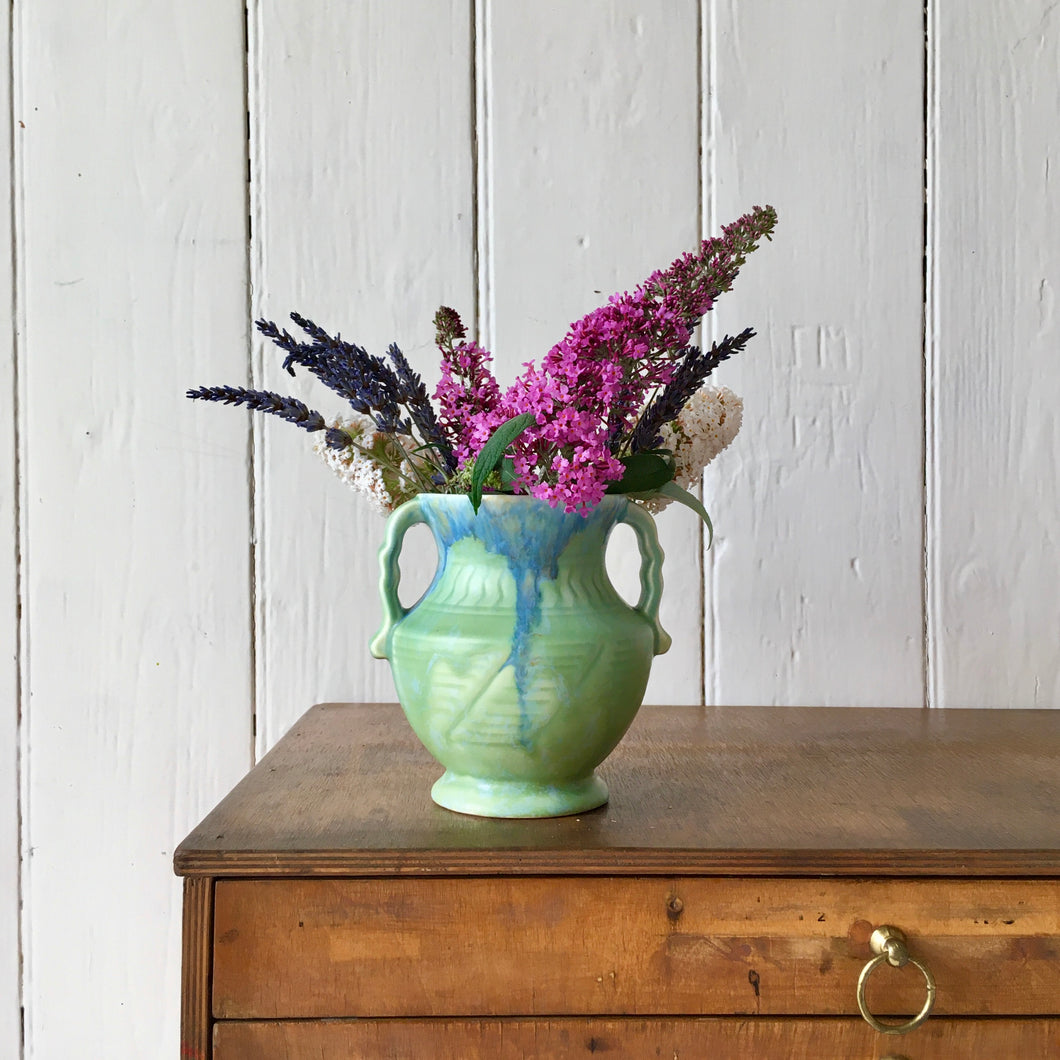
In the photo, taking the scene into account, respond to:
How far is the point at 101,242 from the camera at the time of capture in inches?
39.9

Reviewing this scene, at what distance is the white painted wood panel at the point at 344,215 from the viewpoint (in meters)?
1.02

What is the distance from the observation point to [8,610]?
3.33 feet

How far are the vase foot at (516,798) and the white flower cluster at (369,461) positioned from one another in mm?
200

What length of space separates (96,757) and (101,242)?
1.70ft

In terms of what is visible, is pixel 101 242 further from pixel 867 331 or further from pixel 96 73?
pixel 867 331

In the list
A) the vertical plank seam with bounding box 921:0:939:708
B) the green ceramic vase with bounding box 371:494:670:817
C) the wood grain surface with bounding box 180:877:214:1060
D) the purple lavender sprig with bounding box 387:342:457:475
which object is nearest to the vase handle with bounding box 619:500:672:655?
the green ceramic vase with bounding box 371:494:670:817

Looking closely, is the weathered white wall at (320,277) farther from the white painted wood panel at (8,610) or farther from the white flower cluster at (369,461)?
the white flower cluster at (369,461)

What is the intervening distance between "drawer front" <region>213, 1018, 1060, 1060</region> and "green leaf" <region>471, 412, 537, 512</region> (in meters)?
0.31

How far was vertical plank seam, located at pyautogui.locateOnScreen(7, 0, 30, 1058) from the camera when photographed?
1.01 metres

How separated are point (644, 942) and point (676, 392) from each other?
323 mm

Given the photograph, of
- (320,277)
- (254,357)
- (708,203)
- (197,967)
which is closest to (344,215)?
(320,277)

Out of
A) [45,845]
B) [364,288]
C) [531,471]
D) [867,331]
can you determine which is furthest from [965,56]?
[45,845]

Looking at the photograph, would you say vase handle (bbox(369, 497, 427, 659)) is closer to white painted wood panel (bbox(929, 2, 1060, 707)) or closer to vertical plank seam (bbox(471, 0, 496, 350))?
vertical plank seam (bbox(471, 0, 496, 350))

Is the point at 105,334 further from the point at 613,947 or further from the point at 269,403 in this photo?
the point at 613,947
